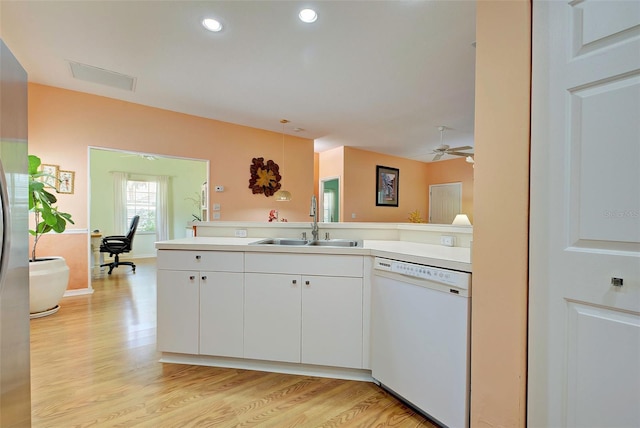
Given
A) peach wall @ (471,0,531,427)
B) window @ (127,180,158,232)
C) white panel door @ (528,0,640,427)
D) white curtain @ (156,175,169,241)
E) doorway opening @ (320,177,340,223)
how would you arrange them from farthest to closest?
white curtain @ (156,175,169,241) → doorway opening @ (320,177,340,223) → window @ (127,180,158,232) → peach wall @ (471,0,531,427) → white panel door @ (528,0,640,427)

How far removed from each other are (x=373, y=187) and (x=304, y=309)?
539 cm

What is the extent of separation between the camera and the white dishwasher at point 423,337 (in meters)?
1.31

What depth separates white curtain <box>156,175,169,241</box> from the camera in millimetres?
7039

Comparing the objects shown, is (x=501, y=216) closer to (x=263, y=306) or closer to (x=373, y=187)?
(x=263, y=306)

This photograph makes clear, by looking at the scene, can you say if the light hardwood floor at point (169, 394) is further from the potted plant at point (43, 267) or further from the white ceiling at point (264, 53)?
the white ceiling at point (264, 53)

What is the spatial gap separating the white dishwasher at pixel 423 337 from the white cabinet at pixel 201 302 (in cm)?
95

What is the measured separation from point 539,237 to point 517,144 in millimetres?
367

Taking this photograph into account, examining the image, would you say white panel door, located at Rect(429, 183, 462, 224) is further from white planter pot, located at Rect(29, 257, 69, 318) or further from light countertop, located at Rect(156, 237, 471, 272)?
white planter pot, located at Rect(29, 257, 69, 318)

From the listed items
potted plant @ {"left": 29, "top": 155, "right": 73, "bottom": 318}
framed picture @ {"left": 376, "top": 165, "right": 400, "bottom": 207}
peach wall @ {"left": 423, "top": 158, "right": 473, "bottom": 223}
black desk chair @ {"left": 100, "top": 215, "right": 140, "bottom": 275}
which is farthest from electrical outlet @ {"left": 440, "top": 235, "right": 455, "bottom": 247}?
peach wall @ {"left": 423, "top": 158, "right": 473, "bottom": 223}

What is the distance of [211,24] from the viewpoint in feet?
7.41

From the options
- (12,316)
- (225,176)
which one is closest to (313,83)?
(225,176)

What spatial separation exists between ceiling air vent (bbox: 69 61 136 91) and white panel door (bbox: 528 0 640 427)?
381 centimetres

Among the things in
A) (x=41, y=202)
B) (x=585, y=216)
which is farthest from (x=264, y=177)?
(x=585, y=216)

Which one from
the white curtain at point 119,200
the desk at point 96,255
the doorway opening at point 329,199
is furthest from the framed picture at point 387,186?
the white curtain at point 119,200
